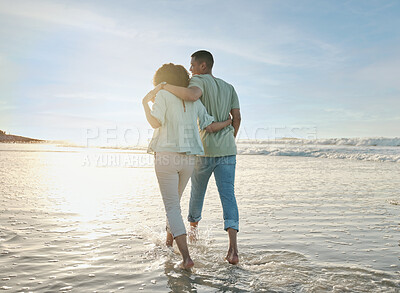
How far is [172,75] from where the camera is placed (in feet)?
10.7

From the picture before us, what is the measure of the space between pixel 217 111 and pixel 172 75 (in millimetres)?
655

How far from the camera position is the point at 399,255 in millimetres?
3520

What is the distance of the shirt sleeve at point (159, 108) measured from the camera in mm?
3102

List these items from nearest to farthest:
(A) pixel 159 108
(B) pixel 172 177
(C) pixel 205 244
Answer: (A) pixel 159 108 < (B) pixel 172 177 < (C) pixel 205 244

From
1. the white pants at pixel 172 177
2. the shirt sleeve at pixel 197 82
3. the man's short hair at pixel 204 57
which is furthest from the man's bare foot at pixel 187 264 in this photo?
the man's short hair at pixel 204 57

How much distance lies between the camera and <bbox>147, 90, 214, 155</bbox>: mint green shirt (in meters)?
3.14

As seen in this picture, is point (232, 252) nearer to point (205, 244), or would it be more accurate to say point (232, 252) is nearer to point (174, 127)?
point (205, 244)

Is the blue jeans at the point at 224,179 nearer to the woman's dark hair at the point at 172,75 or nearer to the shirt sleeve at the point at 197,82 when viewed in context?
the shirt sleeve at the point at 197,82

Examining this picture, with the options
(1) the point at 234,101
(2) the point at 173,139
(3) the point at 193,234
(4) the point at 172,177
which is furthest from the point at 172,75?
(3) the point at 193,234

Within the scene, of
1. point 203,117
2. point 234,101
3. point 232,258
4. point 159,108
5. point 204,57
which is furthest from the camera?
point 234,101

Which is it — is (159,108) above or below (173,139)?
above

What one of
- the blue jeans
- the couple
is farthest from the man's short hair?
the blue jeans

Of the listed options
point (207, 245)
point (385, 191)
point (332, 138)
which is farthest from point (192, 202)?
point (332, 138)

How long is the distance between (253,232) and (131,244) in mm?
1565
